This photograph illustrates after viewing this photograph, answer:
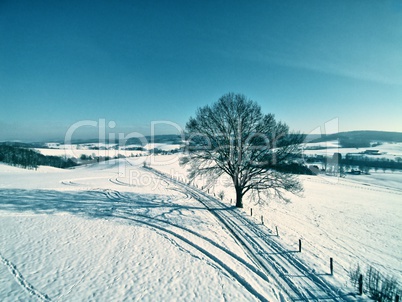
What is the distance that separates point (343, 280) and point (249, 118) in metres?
13.2

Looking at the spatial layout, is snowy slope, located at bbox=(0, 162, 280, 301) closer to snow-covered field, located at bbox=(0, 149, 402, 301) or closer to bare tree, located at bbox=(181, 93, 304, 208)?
snow-covered field, located at bbox=(0, 149, 402, 301)

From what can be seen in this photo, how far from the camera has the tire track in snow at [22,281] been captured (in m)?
7.15

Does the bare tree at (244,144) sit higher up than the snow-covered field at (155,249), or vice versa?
the bare tree at (244,144)

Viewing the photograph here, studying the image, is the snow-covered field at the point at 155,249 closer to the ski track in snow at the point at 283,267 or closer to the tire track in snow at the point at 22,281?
the tire track in snow at the point at 22,281

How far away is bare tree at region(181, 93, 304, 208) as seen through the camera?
692 inches

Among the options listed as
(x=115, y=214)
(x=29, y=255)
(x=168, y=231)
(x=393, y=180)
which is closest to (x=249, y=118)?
(x=168, y=231)

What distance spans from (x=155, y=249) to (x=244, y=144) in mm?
12244

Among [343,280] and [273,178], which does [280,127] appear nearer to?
[273,178]

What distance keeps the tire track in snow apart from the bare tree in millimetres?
14175

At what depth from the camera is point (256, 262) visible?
9.95 m

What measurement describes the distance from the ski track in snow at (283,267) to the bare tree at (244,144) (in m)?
5.40

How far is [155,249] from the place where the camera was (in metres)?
10.7

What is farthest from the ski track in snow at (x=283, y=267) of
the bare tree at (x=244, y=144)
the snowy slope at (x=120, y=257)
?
the bare tree at (x=244, y=144)

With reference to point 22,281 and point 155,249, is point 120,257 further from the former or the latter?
point 22,281
